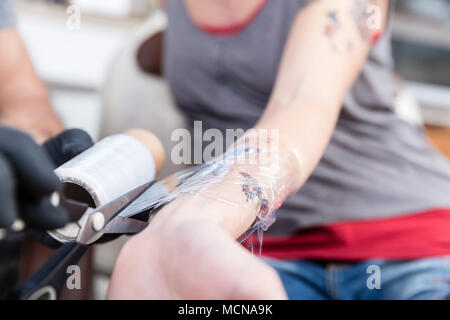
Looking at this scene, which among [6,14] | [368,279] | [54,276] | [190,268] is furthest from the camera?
[6,14]

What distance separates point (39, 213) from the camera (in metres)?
0.39

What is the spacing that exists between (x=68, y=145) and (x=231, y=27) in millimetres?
420

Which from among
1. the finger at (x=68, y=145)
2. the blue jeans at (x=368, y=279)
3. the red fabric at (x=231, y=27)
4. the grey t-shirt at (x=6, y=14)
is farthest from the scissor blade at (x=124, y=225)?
the grey t-shirt at (x=6, y=14)

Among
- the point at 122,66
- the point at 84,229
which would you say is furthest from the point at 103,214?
the point at 122,66

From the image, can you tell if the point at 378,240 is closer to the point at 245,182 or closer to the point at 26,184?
the point at 245,182

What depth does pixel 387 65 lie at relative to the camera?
34.4 inches

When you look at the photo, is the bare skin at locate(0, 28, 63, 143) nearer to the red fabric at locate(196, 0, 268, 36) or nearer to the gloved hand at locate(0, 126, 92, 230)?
the red fabric at locate(196, 0, 268, 36)

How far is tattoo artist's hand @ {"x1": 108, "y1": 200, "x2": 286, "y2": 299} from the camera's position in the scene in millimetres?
331

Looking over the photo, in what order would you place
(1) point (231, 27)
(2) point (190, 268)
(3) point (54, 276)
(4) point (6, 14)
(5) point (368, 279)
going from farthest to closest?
(4) point (6, 14) → (1) point (231, 27) → (5) point (368, 279) → (3) point (54, 276) → (2) point (190, 268)

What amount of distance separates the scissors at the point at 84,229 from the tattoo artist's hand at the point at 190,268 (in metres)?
0.04

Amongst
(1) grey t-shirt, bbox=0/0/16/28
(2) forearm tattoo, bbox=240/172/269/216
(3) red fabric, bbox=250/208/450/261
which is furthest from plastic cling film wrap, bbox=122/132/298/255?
(1) grey t-shirt, bbox=0/0/16/28

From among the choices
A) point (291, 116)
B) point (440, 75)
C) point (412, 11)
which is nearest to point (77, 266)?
point (291, 116)

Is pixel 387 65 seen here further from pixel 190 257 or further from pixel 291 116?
pixel 190 257

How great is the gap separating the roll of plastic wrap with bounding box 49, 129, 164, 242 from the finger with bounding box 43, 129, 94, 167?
0.09ft
